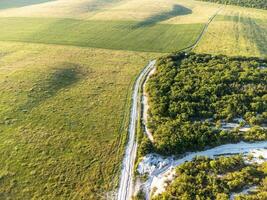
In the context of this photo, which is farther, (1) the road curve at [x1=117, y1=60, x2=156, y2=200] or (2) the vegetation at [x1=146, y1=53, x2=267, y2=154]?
(2) the vegetation at [x1=146, y1=53, x2=267, y2=154]

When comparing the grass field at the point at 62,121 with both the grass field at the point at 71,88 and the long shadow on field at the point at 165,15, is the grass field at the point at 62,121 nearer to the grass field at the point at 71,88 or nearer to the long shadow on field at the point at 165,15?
the grass field at the point at 71,88

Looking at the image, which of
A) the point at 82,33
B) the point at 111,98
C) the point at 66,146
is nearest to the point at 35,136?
the point at 66,146

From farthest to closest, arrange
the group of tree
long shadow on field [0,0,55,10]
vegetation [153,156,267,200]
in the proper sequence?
the group of tree, long shadow on field [0,0,55,10], vegetation [153,156,267,200]

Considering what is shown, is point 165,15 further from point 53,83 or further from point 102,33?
point 53,83

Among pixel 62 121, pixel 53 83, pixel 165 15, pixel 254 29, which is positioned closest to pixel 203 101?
pixel 62 121

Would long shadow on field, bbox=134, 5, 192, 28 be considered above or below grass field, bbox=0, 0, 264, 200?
above

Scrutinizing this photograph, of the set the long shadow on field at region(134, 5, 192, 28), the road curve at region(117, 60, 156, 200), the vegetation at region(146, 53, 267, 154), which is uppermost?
the long shadow on field at region(134, 5, 192, 28)

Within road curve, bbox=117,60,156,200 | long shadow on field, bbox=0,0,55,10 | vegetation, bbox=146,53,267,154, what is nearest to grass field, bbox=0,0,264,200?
road curve, bbox=117,60,156,200

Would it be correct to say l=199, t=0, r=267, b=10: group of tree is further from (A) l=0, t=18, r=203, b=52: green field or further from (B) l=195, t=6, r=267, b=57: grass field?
(A) l=0, t=18, r=203, b=52: green field

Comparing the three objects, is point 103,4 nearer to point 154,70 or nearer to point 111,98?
point 154,70
